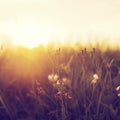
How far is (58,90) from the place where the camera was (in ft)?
8.37

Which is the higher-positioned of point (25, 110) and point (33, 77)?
point (33, 77)

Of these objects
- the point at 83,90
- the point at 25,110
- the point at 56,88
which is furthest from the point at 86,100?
the point at 25,110

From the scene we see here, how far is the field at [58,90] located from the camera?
2578 mm

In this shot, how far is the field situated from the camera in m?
2.58

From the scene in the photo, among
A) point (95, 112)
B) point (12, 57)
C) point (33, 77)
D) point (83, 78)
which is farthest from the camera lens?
point (12, 57)

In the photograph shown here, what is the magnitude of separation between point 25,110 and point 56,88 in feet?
0.93

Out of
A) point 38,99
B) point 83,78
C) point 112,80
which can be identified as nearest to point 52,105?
point 38,99

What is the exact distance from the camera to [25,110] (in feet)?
8.77

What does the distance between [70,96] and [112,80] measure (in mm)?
437

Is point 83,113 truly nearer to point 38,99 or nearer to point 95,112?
point 95,112

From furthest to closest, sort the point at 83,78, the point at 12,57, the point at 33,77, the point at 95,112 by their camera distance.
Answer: the point at 12,57, the point at 33,77, the point at 83,78, the point at 95,112

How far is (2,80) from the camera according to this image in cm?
287

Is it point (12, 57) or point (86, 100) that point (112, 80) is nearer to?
point (86, 100)

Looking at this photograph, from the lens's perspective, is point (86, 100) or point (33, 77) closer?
point (86, 100)
